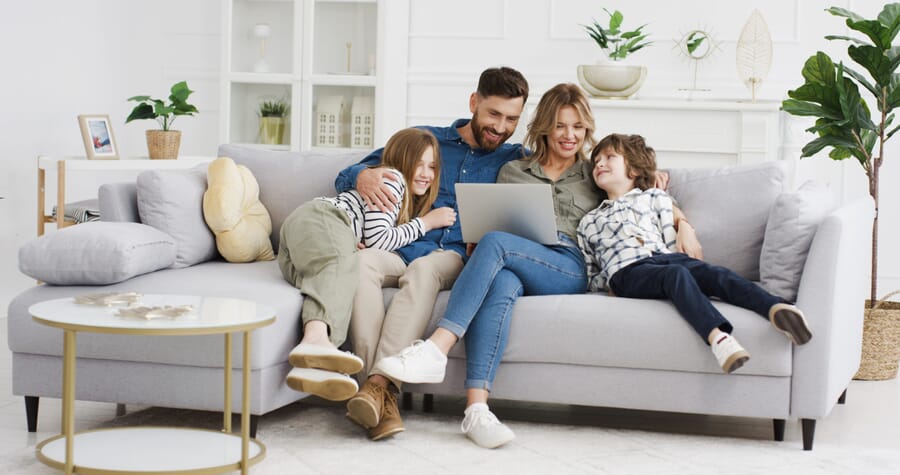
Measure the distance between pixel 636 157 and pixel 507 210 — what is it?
43cm

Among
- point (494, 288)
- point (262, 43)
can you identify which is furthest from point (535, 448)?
point (262, 43)

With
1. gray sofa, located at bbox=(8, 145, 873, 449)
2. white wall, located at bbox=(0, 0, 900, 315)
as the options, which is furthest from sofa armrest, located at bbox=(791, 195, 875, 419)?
white wall, located at bbox=(0, 0, 900, 315)

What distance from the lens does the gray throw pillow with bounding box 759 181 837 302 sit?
9.45 ft

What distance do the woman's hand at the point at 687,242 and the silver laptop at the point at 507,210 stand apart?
1.18 feet

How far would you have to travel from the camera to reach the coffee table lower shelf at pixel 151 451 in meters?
2.30

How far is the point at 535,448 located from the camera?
2732mm

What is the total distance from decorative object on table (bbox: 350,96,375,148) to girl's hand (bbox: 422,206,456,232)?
2.13 metres

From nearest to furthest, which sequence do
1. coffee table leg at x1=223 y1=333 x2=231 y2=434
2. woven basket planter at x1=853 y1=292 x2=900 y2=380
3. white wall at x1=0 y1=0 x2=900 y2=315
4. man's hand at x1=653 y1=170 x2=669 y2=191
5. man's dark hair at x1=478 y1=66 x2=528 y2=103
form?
1. coffee table leg at x1=223 y1=333 x2=231 y2=434
2. man's hand at x1=653 y1=170 x2=669 y2=191
3. man's dark hair at x1=478 y1=66 x2=528 y2=103
4. woven basket planter at x1=853 y1=292 x2=900 y2=380
5. white wall at x1=0 y1=0 x2=900 y2=315

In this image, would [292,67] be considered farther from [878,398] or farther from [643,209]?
[878,398]

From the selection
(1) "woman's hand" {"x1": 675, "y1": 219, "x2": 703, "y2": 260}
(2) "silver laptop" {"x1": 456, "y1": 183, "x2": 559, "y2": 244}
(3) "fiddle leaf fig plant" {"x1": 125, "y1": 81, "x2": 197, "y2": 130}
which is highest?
(3) "fiddle leaf fig plant" {"x1": 125, "y1": 81, "x2": 197, "y2": 130}

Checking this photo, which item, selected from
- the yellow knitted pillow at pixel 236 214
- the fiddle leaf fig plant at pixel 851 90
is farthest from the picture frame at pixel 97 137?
the fiddle leaf fig plant at pixel 851 90

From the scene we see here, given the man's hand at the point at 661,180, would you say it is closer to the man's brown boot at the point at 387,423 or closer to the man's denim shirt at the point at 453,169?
the man's denim shirt at the point at 453,169

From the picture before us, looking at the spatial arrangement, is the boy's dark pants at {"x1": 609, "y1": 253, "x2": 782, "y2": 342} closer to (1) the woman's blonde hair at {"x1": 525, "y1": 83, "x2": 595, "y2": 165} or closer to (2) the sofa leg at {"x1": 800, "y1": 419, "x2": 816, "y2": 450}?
(2) the sofa leg at {"x1": 800, "y1": 419, "x2": 816, "y2": 450}

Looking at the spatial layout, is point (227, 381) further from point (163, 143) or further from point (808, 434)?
point (163, 143)
